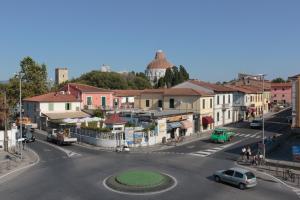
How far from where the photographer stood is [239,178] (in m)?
25.3

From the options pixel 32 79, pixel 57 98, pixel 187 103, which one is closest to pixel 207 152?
pixel 187 103

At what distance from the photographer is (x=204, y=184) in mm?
26141

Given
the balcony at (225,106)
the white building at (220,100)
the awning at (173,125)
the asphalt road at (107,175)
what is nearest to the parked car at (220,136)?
the awning at (173,125)

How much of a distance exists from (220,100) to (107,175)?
38521mm

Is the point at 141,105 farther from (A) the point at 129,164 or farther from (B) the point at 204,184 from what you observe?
(B) the point at 204,184

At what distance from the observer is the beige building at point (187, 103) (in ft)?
182

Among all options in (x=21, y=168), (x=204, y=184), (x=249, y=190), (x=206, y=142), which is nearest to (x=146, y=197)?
(x=204, y=184)

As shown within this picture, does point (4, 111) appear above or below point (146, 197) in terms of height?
above

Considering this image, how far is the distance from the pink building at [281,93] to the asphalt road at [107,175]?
95.4 m

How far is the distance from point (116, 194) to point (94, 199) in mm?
1732

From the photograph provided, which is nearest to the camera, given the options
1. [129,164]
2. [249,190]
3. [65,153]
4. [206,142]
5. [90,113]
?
[249,190]

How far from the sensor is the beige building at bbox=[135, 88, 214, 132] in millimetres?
55500

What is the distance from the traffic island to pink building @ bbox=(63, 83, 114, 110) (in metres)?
38.1

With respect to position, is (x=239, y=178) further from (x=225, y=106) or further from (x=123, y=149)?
(x=225, y=106)
